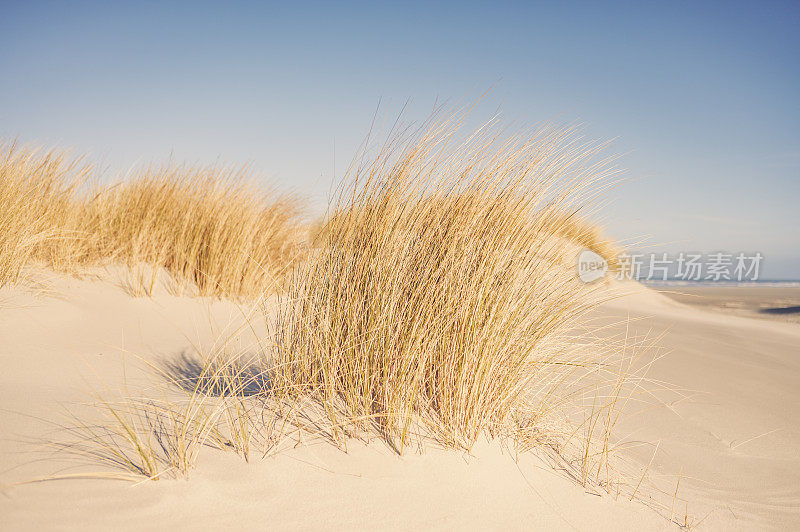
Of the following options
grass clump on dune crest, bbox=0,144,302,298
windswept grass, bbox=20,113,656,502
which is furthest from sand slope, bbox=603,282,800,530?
grass clump on dune crest, bbox=0,144,302,298

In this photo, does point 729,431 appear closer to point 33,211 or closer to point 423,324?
point 423,324

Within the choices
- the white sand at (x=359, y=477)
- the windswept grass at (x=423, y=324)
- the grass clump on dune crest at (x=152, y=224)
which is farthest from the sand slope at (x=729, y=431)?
the grass clump on dune crest at (x=152, y=224)

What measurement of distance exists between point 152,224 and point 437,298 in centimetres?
414

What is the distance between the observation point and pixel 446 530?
1245 mm

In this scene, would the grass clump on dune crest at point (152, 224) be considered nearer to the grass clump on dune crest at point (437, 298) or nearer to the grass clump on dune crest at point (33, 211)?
the grass clump on dune crest at point (33, 211)

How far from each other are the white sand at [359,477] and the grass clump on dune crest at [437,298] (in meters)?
0.15

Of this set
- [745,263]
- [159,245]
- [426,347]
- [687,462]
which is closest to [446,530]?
[426,347]

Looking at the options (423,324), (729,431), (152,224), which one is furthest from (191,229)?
(729,431)

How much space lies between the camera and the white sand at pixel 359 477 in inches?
45.6

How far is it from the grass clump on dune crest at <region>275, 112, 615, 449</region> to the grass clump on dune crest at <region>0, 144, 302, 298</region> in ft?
7.96

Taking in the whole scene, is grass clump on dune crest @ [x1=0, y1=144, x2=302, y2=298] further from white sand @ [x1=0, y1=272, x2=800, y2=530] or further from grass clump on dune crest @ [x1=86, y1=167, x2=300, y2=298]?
white sand @ [x1=0, y1=272, x2=800, y2=530]

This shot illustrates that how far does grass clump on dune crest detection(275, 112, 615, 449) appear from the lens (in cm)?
155

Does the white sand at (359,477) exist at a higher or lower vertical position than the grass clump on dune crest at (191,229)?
lower

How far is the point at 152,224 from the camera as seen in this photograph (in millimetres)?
4664
